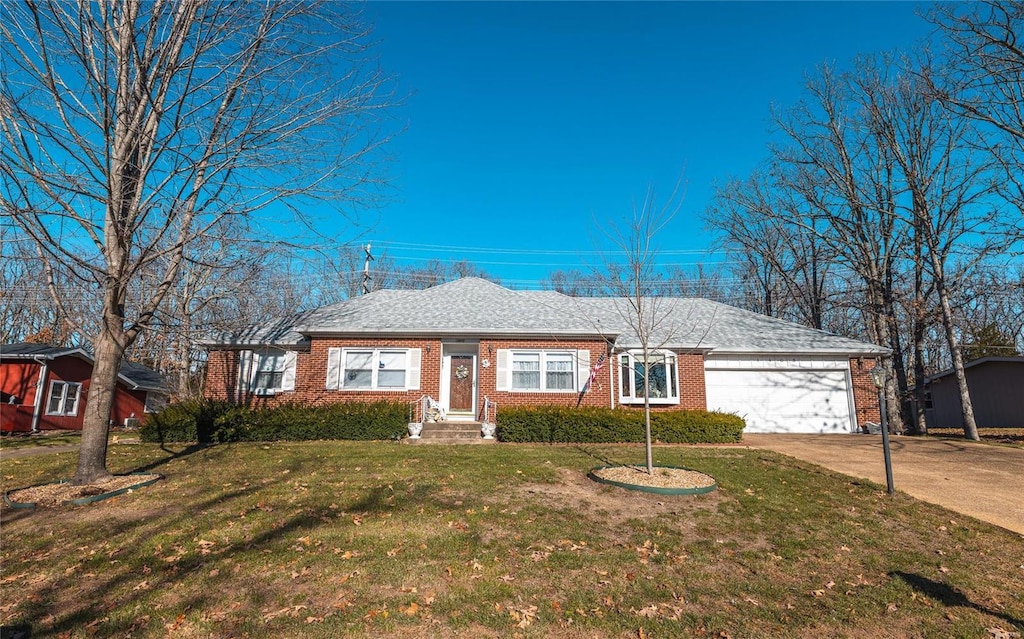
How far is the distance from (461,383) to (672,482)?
955 cm

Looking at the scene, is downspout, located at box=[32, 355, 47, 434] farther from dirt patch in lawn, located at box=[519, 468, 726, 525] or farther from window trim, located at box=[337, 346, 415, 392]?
dirt patch in lawn, located at box=[519, 468, 726, 525]

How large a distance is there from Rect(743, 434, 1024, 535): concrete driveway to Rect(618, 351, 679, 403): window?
2.90 m

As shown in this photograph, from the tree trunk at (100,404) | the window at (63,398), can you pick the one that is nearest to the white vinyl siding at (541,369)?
the tree trunk at (100,404)

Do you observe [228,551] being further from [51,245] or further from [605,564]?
[51,245]

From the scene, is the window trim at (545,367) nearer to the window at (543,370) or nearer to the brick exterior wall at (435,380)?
the window at (543,370)


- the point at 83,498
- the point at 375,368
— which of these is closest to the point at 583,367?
the point at 375,368

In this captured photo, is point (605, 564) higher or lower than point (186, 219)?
lower

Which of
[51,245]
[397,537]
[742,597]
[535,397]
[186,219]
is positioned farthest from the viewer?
[535,397]

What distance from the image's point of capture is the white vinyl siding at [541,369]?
51.0 feet

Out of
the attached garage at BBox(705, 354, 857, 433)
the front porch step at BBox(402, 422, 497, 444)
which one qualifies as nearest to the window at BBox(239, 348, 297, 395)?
the front porch step at BBox(402, 422, 497, 444)

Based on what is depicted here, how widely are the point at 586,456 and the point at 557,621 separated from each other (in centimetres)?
675

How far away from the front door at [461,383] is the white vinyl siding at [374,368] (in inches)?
50.7

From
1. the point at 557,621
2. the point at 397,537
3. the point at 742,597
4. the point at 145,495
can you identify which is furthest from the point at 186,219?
the point at 742,597

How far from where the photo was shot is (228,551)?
16.6 feet
